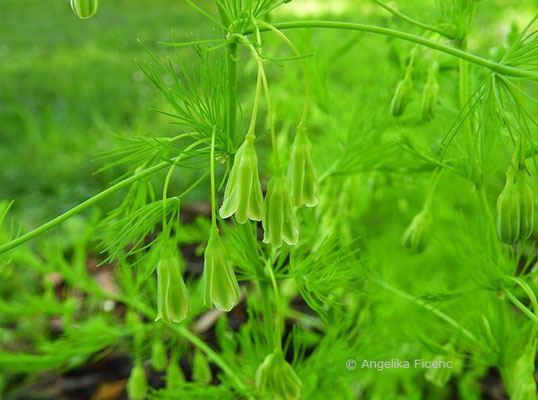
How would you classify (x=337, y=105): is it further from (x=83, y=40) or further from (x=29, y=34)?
(x=29, y=34)

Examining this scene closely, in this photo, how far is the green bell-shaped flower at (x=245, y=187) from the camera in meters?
0.60

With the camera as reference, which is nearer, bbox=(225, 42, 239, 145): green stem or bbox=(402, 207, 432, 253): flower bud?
bbox=(225, 42, 239, 145): green stem

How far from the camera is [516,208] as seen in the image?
0.70 metres

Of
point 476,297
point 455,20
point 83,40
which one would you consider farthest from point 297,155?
point 83,40

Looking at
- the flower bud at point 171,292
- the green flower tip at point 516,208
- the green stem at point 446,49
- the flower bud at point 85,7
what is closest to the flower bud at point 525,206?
the green flower tip at point 516,208

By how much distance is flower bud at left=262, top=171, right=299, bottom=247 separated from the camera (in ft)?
2.04

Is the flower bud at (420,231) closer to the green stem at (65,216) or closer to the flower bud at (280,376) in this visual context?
the flower bud at (280,376)

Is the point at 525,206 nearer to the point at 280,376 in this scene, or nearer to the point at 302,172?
the point at 302,172

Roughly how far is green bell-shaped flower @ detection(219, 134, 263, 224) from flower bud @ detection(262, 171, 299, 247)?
1 cm

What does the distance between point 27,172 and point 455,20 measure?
269 centimetres

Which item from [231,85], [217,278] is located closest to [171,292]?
[217,278]

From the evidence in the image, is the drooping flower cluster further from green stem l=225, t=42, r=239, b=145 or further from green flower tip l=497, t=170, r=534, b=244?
green flower tip l=497, t=170, r=534, b=244

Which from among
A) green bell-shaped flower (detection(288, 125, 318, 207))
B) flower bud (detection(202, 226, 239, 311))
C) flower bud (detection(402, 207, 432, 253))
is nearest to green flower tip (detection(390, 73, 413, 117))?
flower bud (detection(402, 207, 432, 253))

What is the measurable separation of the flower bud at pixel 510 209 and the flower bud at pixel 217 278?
0.35 meters
